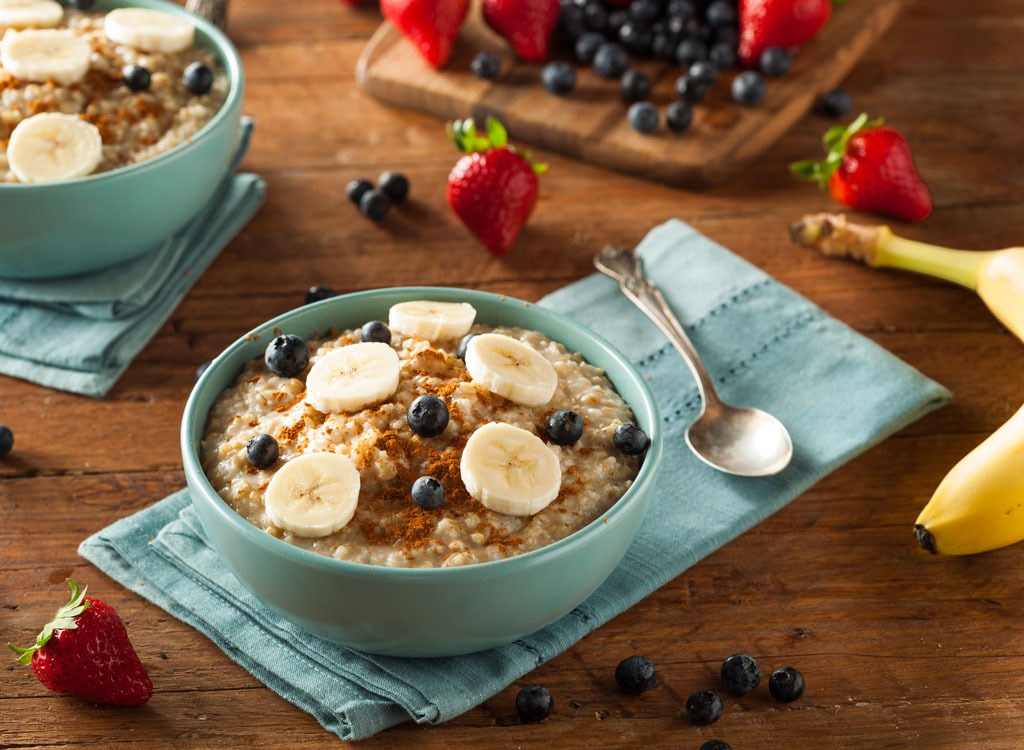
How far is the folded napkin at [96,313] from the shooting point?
2518 mm

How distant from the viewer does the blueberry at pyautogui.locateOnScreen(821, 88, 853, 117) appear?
11.0ft

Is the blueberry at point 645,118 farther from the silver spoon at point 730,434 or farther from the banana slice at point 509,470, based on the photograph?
the banana slice at point 509,470

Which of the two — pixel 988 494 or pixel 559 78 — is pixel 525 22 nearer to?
pixel 559 78

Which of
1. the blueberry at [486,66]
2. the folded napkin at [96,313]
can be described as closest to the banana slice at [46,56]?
the folded napkin at [96,313]

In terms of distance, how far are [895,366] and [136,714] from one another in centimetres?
165

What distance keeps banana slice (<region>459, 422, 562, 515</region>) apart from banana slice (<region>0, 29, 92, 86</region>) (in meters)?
1.39

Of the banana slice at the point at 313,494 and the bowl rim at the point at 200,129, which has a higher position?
the banana slice at the point at 313,494

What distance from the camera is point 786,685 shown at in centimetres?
186

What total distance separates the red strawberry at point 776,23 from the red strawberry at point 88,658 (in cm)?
244

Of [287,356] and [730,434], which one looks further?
[730,434]

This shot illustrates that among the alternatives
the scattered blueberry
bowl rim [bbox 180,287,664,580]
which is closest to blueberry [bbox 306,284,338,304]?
bowl rim [bbox 180,287,664,580]

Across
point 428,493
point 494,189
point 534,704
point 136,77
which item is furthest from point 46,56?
point 534,704

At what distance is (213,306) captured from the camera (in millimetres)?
2732

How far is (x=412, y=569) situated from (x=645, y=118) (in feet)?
6.13
